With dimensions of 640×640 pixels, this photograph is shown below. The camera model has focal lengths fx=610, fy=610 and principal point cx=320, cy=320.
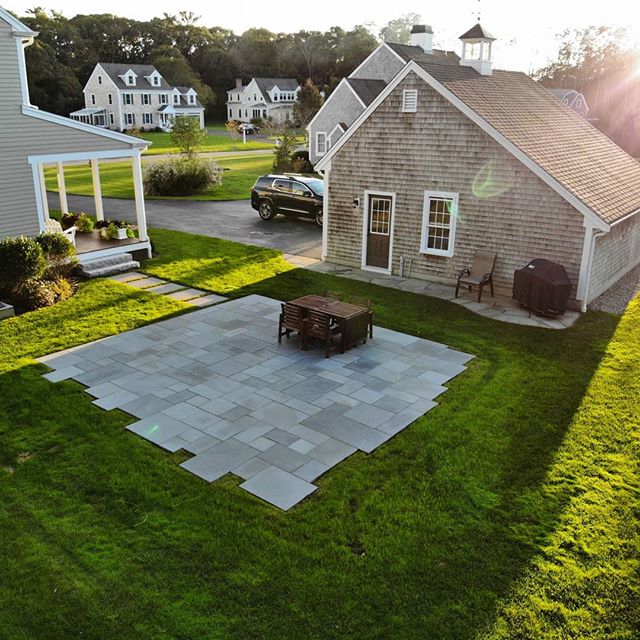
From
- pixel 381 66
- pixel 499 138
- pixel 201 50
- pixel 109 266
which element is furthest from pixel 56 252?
pixel 201 50

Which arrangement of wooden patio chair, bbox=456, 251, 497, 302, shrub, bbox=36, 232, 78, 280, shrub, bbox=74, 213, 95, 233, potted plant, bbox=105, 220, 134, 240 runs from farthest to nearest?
shrub, bbox=74, 213, 95, 233
potted plant, bbox=105, 220, 134, 240
wooden patio chair, bbox=456, 251, 497, 302
shrub, bbox=36, 232, 78, 280

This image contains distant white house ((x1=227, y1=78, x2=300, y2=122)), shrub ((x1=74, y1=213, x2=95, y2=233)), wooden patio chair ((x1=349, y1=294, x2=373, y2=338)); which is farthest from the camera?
distant white house ((x1=227, y1=78, x2=300, y2=122))

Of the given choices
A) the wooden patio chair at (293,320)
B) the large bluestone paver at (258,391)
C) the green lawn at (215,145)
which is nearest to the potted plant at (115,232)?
the large bluestone paver at (258,391)

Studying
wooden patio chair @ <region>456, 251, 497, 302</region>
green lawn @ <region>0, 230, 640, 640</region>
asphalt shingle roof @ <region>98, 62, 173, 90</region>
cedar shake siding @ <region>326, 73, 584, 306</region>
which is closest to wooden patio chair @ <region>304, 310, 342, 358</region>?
green lawn @ <region>0, 230, 640, 640</region>

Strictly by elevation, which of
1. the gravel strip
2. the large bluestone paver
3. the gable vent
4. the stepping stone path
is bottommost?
the large bluestone paver

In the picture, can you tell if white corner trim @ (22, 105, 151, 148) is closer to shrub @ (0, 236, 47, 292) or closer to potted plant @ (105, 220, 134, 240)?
potted plant @ (105, 220, 134, 240)

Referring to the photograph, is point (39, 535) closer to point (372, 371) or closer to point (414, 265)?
point (372, 371)
